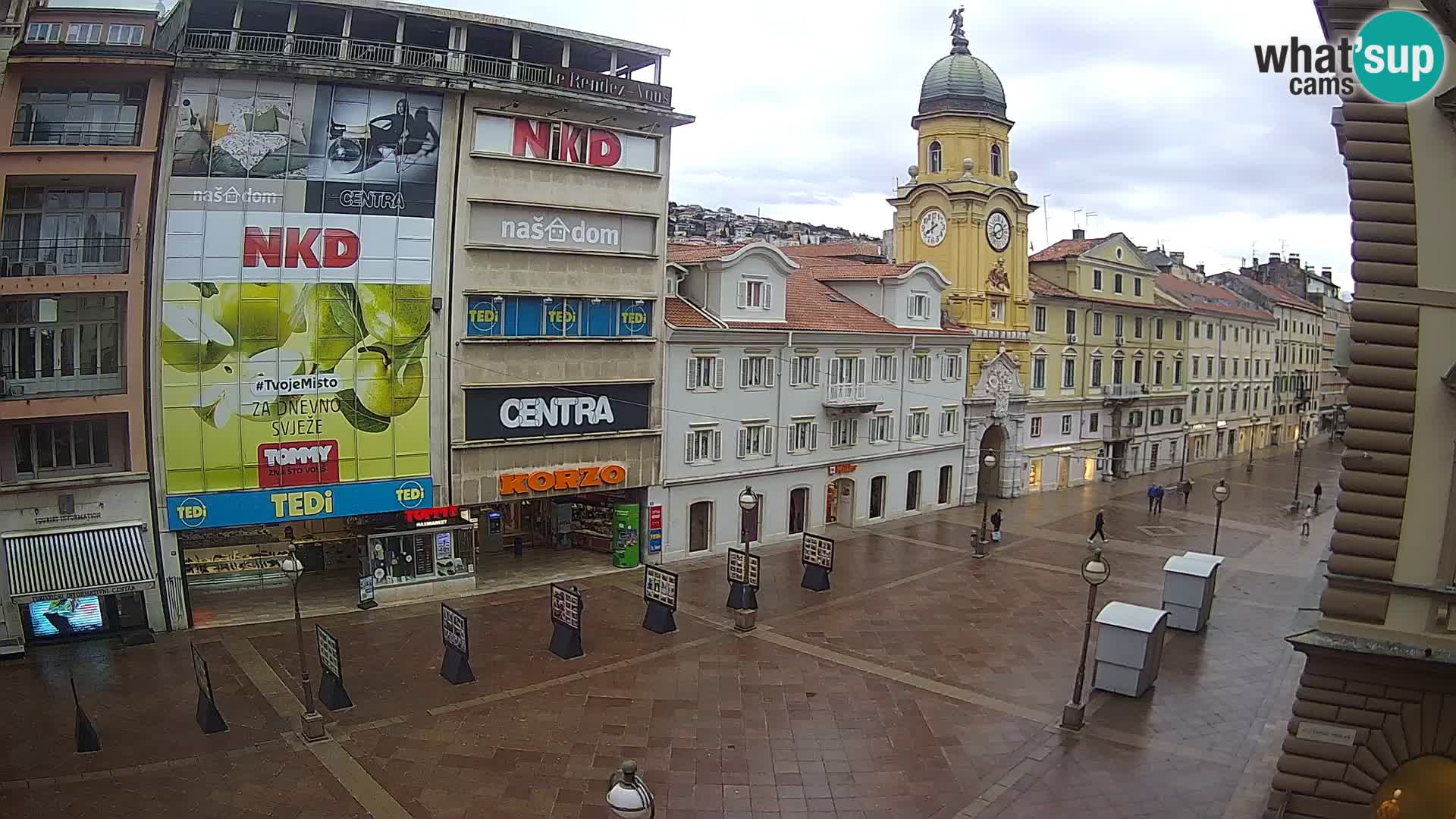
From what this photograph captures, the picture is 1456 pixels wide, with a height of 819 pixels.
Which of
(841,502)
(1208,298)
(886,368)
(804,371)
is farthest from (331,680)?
(1208,298)

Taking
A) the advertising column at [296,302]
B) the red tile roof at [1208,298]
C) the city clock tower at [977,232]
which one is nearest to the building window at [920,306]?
the city clock tower at [977,232]

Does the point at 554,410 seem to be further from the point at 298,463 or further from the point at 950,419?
the point at 950,419

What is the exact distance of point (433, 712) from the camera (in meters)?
18.8

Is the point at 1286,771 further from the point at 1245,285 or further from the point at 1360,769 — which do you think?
the point at 1245,285

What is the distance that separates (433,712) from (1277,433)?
77.6 meters

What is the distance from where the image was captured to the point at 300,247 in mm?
24641

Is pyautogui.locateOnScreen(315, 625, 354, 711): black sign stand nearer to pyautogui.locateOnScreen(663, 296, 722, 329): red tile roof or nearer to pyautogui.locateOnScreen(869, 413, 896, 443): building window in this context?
pyautogui.locateOnScreen(663, 296, 722, 329): red tile roof

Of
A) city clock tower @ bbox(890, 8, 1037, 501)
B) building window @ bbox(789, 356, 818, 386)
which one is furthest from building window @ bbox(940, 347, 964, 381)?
building window @ bbox(789, 356, 818, 386)

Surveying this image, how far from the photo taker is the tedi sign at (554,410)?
27547 millimetres

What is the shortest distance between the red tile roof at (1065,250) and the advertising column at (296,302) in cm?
3556

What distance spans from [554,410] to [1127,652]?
1723 cm

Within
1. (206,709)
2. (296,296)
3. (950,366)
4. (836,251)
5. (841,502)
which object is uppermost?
(836,251)

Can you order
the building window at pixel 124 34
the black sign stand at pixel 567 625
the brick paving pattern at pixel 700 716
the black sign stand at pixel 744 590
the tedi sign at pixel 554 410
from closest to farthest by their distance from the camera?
the brick paving pattern at pixel 700 716 → the black sign stand at pixel 567 625 → the building window at pixel 124 34 → the black sign stand at pixel 744 590 → the tedi sign at pixel 554 410

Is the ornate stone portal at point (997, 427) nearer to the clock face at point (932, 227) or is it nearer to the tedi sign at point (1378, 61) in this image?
the clock face at point (932, 227)
